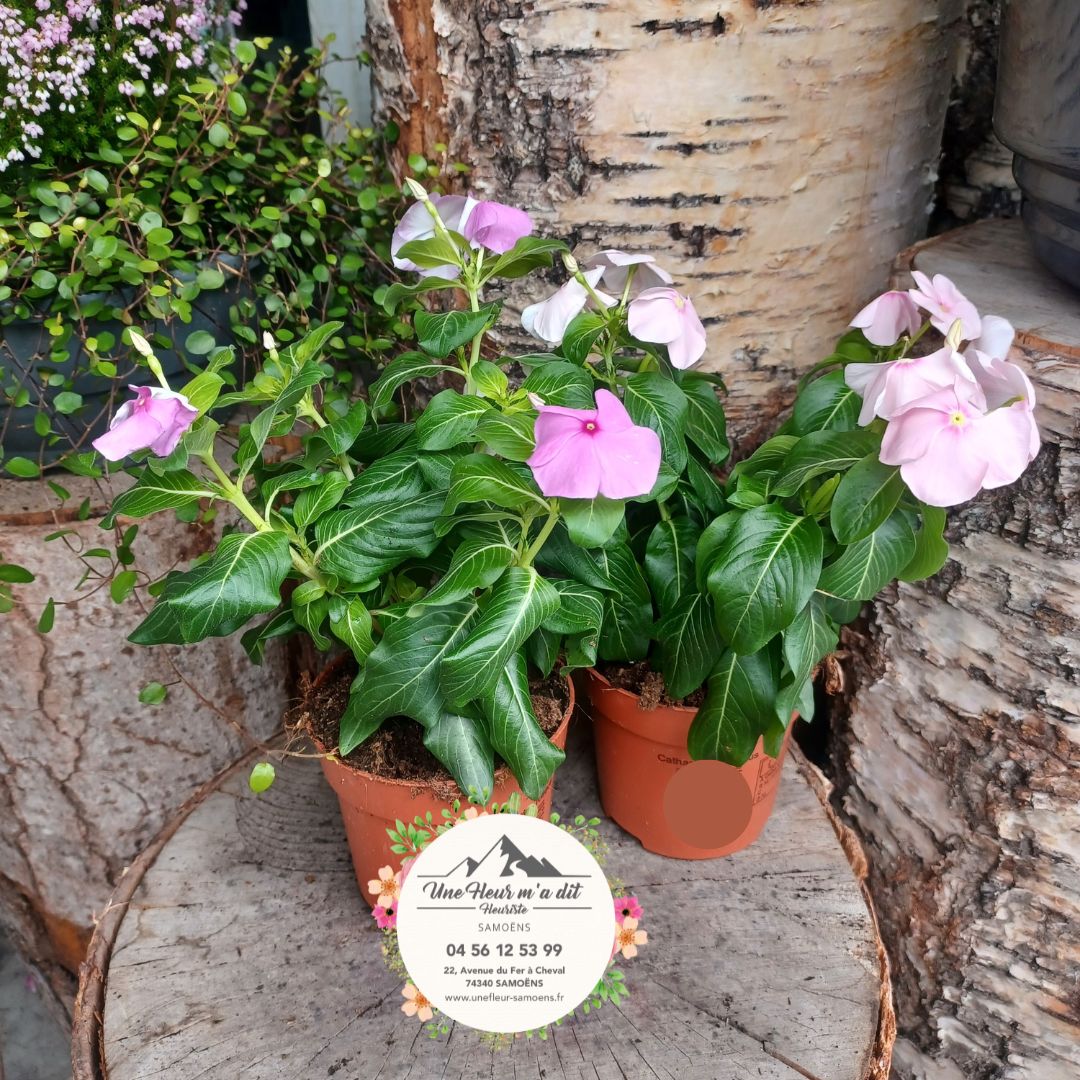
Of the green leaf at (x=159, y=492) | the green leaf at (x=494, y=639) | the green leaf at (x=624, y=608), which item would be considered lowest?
the green leaf at (x=624, y=608)

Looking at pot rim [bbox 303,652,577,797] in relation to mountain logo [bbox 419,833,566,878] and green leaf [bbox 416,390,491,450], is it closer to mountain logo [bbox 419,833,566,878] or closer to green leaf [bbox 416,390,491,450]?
mountain logo [bbox 419,833,566,878]

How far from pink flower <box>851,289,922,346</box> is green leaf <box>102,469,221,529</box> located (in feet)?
1.98

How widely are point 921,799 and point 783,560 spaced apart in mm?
572

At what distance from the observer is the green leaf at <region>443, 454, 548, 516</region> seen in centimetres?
73

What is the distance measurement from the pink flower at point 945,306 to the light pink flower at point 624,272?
0.75ft

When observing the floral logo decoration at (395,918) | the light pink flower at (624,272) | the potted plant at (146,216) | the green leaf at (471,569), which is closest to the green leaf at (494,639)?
the green leaf at (471,569)

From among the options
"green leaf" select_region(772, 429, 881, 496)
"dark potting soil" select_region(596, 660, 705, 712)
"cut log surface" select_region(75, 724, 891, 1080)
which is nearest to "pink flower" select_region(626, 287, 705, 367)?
"green leaf" select_region(772, 429, 881, 496)

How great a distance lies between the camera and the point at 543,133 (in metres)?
1.08

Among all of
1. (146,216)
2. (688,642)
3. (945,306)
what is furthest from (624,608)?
(146,216)

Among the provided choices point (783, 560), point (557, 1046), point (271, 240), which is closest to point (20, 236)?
point (271, 240)

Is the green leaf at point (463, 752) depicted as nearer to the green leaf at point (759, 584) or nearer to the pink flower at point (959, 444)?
the green leaf at point (759, 584)

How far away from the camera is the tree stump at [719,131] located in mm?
1021

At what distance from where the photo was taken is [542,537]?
0.78m

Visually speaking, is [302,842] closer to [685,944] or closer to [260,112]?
[685,944]
